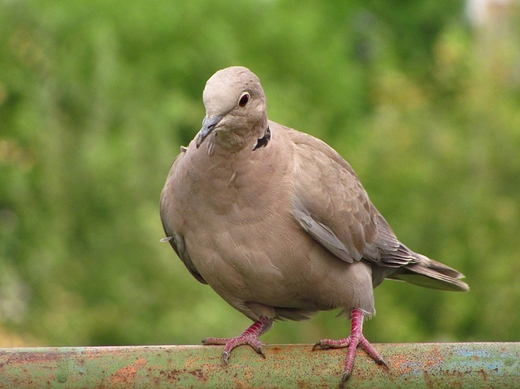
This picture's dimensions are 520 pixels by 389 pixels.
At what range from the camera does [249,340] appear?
168 inches

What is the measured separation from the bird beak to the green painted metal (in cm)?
88

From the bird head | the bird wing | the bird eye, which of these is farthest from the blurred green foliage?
the bird eye

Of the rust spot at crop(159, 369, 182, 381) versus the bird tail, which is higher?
the bird tail

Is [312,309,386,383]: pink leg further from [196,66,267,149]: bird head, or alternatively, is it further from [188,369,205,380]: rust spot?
[196,66,267,149]: bird head

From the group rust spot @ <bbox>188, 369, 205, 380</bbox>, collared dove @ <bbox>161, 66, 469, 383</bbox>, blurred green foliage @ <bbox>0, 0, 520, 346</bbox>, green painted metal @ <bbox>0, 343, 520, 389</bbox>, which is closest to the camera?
green painted metal @ <bbox>0, 343, 520, 389</bbox>

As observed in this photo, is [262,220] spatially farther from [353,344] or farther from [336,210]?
[353,344]

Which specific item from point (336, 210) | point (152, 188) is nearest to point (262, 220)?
point (336, 210)

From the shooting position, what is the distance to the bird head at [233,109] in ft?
12.2

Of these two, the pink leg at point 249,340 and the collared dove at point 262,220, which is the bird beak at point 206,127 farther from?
the pink leg at point 249,340

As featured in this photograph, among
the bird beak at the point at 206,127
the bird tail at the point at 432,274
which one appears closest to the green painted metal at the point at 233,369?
the bird beak at the point at 206,127

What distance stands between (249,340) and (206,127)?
1201 millimetres

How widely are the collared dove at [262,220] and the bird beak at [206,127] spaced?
13cm

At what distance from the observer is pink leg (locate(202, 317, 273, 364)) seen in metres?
4.00

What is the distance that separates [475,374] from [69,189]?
756 centimetres
